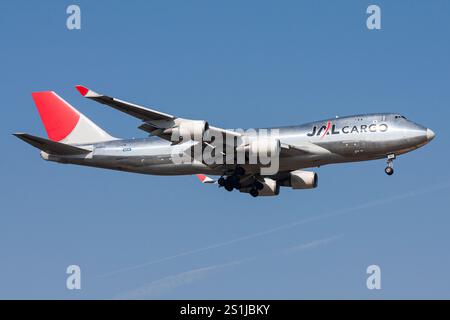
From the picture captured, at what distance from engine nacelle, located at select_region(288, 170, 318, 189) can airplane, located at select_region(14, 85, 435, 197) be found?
2.7 inches

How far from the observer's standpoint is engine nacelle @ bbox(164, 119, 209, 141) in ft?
184

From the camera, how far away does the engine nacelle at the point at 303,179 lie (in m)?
64.8

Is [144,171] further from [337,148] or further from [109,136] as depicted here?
[337,148]

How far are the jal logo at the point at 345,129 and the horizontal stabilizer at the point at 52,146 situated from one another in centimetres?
1540

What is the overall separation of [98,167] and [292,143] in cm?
1352

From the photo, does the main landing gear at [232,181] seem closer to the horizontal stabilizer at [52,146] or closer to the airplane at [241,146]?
the airplane at [241,146]

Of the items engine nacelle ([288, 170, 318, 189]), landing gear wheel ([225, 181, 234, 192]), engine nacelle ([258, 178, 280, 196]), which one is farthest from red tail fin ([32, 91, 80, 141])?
engine nacelle ([288, 170, 318, 189])

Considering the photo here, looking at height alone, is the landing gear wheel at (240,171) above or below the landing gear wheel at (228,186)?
above

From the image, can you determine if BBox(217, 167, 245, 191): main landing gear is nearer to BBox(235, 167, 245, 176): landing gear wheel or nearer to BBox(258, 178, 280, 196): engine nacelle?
BBox(235, 167, 245, 176): landing gear wheel

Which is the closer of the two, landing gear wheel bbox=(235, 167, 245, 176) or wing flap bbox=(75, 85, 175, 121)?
wing flap bbox=(75, 85, 175, 121)

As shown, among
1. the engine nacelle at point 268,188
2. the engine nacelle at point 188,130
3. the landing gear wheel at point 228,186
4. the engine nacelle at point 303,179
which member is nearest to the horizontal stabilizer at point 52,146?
the engine nacelle at point 188,130

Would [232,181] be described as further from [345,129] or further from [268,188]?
[345,129]

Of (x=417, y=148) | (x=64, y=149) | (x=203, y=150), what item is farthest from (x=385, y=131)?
(x=64, y=149)

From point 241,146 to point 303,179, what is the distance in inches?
323
